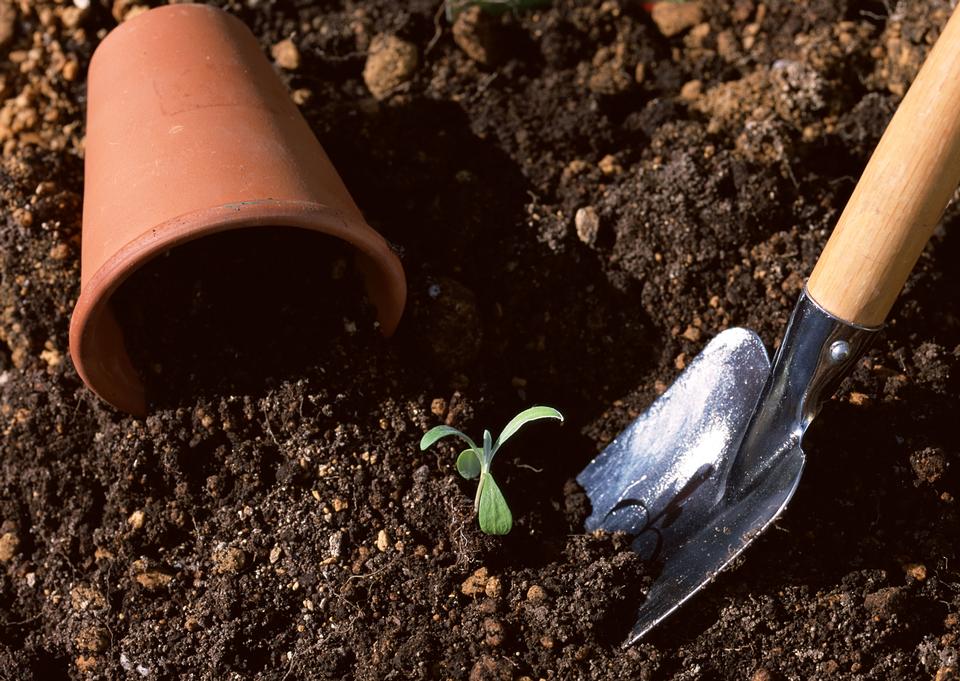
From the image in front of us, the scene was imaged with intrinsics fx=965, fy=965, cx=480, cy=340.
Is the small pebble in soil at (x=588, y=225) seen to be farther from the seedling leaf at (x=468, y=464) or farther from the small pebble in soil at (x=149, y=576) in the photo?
the small pebble in soil at (x=149, y=576)

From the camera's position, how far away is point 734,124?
2.27 metres

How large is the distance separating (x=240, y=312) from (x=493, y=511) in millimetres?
668

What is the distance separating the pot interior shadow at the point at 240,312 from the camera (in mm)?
1921

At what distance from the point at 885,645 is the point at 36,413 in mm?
1688

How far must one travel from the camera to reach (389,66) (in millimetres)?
2402

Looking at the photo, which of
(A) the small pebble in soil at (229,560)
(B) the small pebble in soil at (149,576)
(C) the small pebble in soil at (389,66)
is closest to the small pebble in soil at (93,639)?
(B) the small pebble in soil at (149,576)

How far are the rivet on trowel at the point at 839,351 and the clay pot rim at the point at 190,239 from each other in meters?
0.79

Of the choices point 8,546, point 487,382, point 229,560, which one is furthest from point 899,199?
point 8,546

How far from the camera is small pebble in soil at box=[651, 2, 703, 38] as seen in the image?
2.48 metres

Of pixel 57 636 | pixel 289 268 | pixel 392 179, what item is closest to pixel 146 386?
pixel 289 268

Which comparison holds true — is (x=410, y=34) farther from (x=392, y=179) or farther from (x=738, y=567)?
(x=738, y=567)

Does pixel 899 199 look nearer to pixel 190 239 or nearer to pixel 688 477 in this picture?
pixel 688 477

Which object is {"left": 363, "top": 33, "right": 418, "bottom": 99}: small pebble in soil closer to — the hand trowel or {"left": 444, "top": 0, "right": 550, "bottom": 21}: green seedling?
{"left": 444, "top": 0, "right": 550, "bottom": 21}: green seedling

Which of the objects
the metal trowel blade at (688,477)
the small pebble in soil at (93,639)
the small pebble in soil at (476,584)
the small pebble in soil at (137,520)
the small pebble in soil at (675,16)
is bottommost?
the small pebble in soil at (93,639)
